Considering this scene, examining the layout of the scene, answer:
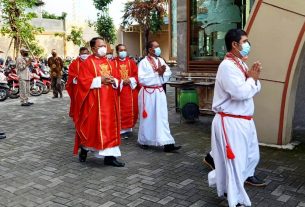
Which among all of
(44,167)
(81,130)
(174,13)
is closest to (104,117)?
(81,130)

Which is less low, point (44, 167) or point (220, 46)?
point (220, 46)

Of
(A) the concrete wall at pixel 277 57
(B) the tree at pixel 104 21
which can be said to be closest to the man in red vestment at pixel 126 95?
(A) the concrete wall at pixel 277 57

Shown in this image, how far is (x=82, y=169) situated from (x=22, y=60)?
758 cm

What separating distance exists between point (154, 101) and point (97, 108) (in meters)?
1.31

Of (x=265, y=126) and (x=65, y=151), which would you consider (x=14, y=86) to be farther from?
(x=265, y=126)

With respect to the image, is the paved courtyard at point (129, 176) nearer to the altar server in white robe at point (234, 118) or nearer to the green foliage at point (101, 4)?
the altar server in white robe at point (234, 118)

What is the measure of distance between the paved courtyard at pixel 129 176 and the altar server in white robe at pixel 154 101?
22 cm

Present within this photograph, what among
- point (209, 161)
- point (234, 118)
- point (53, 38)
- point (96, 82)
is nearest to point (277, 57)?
point (209, 161)

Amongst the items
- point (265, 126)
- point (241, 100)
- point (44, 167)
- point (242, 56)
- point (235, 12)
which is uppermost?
point (235, 12)

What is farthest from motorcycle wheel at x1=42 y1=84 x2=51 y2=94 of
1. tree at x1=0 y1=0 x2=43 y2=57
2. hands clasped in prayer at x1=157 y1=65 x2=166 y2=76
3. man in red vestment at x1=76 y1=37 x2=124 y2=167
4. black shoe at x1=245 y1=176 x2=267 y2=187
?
black shoe at x1=245 y1=176 x2=267 y2=187

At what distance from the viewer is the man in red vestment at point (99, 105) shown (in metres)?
5.45

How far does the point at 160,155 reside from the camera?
242 inches

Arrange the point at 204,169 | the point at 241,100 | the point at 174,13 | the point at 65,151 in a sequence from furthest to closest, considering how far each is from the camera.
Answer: the point at 174,13, the point at 65,151, the point at 204,169, the point at 241,100

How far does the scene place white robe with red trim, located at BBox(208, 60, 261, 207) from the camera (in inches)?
145
